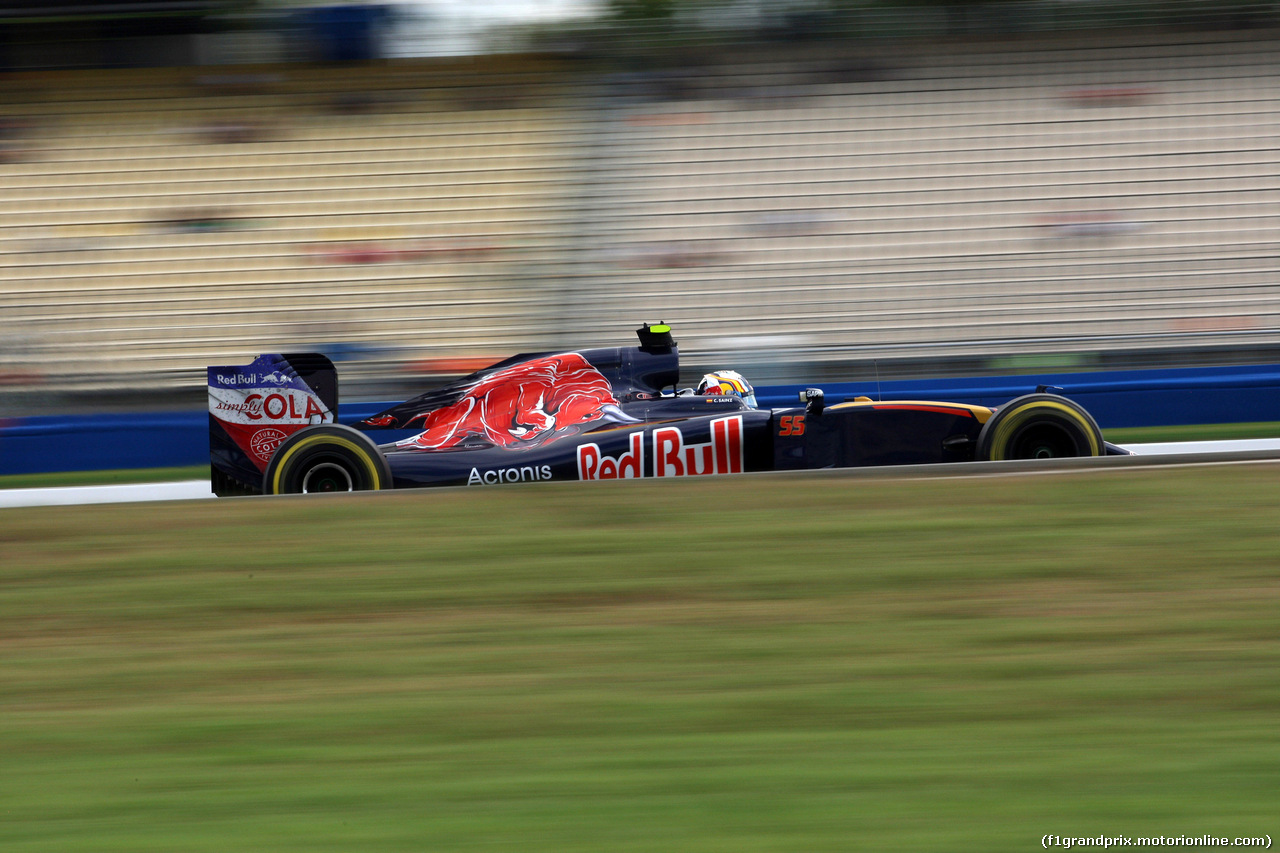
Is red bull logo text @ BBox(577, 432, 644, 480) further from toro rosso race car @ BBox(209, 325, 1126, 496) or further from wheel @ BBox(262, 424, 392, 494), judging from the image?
wheel @ BBox(262, 424, 392, 494)

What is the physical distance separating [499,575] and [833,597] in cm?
122

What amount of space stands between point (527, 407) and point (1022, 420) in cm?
253

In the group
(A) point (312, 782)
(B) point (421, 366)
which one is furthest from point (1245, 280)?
(A) point (312, 782)

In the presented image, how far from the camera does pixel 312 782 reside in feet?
9.98

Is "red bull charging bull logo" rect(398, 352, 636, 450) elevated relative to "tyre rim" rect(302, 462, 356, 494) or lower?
elevated

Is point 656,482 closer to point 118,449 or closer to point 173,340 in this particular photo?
point 118,449

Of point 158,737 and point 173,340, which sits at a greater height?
point 173,340

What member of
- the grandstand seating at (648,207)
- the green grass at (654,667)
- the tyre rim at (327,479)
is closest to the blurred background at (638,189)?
the grandstand seating at (648,207)

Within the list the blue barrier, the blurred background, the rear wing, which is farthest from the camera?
the blurred background

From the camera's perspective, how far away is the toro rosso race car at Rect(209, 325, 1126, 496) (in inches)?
241

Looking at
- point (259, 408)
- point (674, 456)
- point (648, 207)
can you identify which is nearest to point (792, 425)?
point (674, 456)

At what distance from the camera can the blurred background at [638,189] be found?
1085 cm

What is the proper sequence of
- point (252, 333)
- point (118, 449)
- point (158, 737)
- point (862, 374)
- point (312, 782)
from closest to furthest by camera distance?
point (312, 782) < point (158, 737) < point (118, 449) < point (862, 374) < point (252, 333)

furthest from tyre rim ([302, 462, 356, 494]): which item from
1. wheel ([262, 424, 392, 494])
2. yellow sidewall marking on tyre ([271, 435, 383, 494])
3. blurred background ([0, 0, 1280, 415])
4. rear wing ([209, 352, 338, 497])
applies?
blurred background ([0, 0, 1280, 415])
